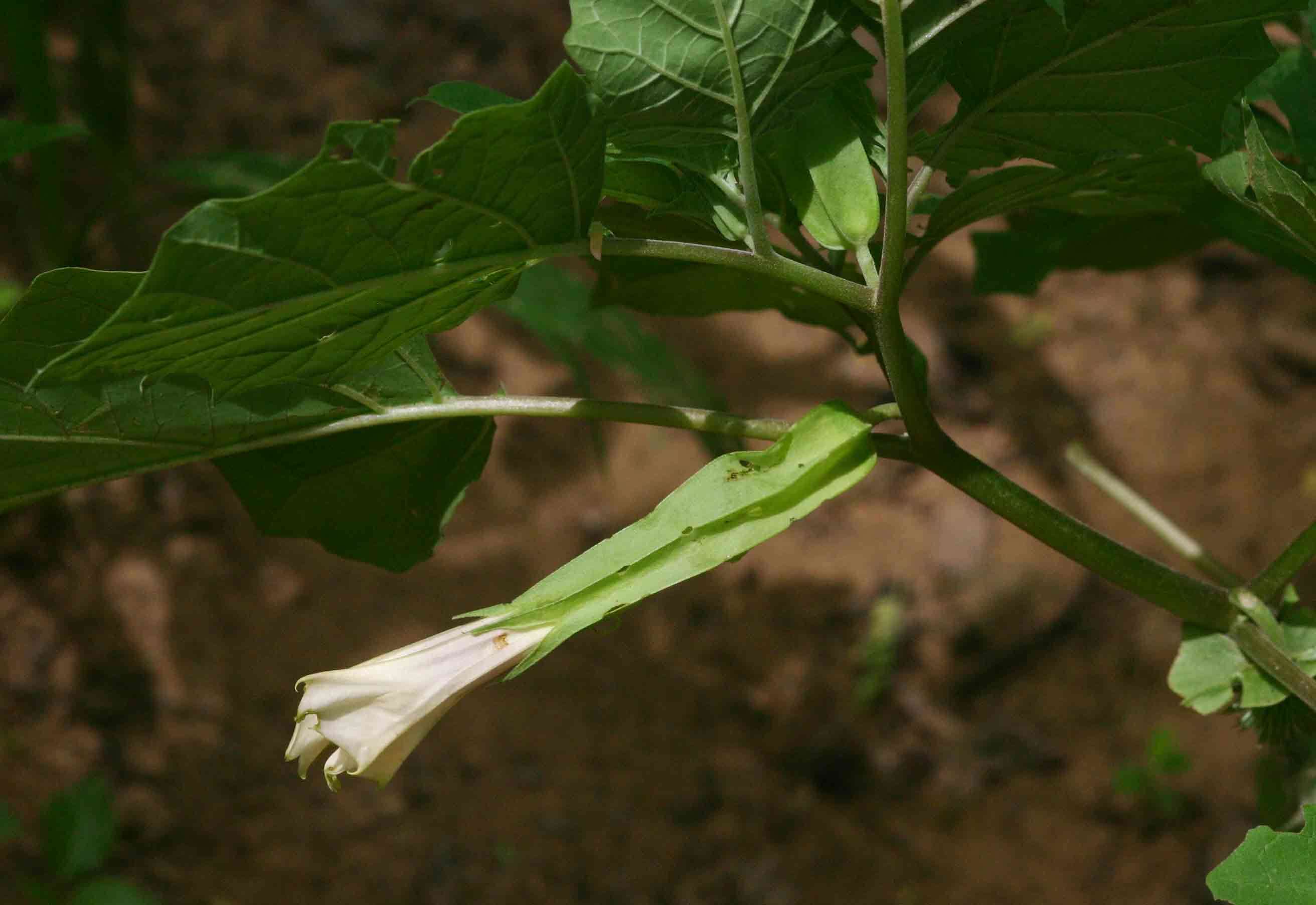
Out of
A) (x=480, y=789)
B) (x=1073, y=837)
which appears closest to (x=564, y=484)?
(x=480, y=789)

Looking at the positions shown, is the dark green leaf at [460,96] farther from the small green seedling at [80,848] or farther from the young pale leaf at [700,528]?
the small green seedling at [80,848]

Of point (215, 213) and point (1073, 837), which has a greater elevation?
point (215, 213)

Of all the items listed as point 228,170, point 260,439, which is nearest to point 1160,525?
point 260,439

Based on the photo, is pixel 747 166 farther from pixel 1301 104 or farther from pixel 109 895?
pixel 109 895

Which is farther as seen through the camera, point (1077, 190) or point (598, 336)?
point (598, 336)

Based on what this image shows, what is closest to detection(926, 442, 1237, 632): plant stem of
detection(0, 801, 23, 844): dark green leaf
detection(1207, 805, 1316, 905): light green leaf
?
detection(1207, 805, 1316, 905): light green leaf

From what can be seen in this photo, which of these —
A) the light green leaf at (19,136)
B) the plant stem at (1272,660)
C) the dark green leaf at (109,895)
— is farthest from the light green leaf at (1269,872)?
the dark green leaf at (109,895)

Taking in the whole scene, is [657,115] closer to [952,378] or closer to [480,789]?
[480,789]
